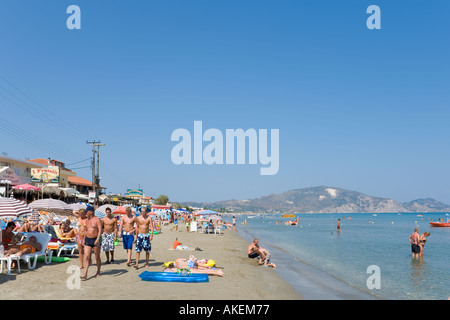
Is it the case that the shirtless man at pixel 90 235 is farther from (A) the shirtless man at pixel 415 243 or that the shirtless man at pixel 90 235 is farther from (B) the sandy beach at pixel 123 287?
(A) the shirtless man at pixel 415 243

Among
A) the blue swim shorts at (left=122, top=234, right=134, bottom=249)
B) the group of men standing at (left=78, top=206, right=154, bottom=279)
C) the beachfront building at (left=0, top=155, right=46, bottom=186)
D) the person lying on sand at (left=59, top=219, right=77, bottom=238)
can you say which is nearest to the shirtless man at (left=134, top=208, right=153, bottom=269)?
the group of men standing at (left=78, top=206, right=154, bottom=279)

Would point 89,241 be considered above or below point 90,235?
below

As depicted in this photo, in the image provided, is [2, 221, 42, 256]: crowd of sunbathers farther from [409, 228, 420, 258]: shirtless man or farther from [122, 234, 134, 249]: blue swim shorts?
[409, 228, 420, 258]: shirtless man

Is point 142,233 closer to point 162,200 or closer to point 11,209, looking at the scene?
point 11,209

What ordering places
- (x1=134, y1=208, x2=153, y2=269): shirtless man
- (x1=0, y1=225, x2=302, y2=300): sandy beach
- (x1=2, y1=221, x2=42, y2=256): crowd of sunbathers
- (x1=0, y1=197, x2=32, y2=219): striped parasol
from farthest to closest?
Result: (x1=134, y1=208, x2=153, y2=269): shirtless man → (x1=0, y1=197, x2=32, y2=219): striped parasol → (x1=2, y1=221, x2=42, y2=256): crowd of sunbathers → (x1=0, y1=225, x2=302, y2=300): sandy beach

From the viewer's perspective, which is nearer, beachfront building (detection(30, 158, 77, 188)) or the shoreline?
the shoreline

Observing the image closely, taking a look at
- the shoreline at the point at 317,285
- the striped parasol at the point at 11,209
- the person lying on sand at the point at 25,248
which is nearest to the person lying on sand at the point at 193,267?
the shoreline at the point at 317,285

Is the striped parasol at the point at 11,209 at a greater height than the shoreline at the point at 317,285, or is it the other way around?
the striped parasol at the point at 11,209

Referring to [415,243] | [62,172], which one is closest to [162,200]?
[62,172]

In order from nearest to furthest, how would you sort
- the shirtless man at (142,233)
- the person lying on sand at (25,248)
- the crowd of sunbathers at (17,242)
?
the person lying on sand at (25,248) → the crowd of sunbathers at (17,242) → the shirtless man at (142,233)

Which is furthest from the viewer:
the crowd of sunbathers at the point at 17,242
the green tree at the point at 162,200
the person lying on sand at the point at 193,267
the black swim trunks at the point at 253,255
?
the green tree at the point at 162,200

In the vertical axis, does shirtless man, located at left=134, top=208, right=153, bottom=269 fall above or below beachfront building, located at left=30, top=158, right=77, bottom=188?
below
